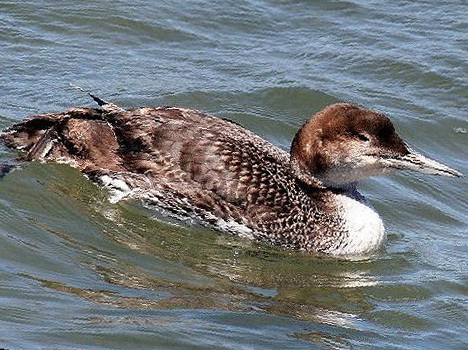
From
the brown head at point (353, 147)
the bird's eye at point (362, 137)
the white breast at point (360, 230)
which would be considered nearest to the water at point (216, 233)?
the white breast at point (360, 230)

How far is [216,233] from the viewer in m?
10.9

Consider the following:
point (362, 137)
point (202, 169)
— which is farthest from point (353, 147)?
point (202, 169)

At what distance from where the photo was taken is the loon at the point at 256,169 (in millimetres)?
10688

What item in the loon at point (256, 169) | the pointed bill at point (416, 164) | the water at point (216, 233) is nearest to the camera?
the water at point (216, 233)

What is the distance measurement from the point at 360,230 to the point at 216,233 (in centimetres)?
116

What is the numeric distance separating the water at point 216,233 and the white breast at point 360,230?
17cm

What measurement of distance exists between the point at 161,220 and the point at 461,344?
9.61 ft

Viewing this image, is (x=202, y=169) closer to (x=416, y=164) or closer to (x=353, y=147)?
(x=353, y=147)

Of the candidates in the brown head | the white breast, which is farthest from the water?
the brown head

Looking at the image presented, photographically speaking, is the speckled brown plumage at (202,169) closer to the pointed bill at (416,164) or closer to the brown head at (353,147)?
the brown head at (353,147)

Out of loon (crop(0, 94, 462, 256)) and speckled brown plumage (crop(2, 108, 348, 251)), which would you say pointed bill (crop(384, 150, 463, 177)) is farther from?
Answer: speckled brown plumage (crop(2, 108, 348, 251))

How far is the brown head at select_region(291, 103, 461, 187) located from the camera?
10.6 metres

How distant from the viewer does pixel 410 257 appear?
432 inches

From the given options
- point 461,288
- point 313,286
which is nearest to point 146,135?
point 313,286
